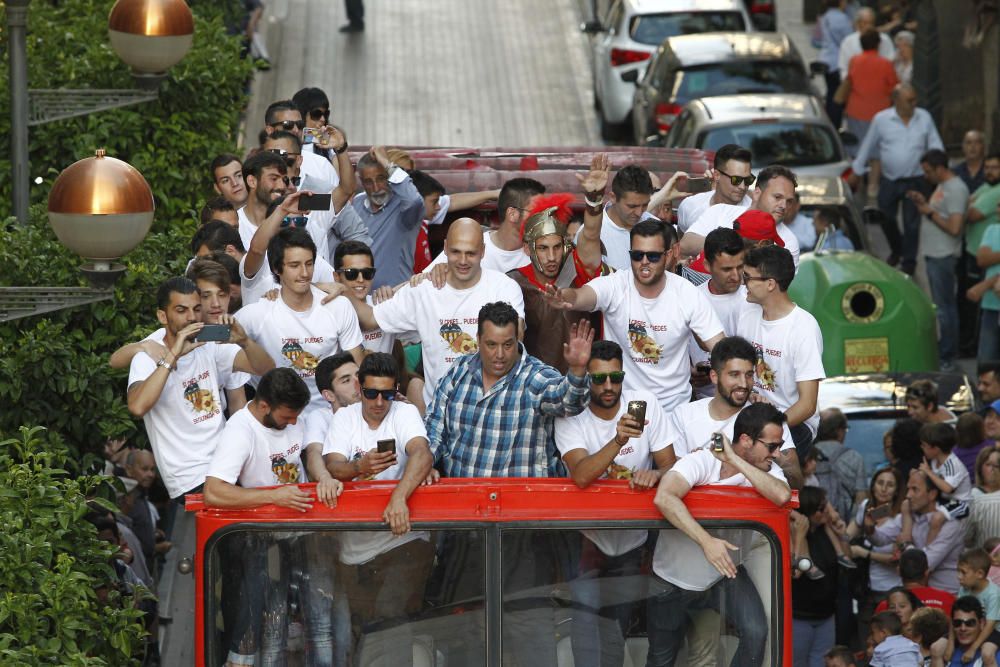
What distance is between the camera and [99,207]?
891cm

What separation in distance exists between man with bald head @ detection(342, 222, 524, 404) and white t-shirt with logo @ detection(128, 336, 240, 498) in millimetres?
1036

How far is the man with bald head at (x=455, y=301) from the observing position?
31.3ft

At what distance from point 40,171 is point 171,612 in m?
3.40

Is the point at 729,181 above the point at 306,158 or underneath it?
above

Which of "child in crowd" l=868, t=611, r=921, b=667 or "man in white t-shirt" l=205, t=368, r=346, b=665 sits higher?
"man in white t-shirt" l=205, t=368, r=346, b=665

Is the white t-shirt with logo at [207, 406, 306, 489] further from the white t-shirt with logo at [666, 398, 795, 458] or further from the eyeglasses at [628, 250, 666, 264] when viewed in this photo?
the eyeglasses at [628, 250, 666, 264]

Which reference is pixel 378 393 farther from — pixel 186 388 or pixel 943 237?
pixel 943 237

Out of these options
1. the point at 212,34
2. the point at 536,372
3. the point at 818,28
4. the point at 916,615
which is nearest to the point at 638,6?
the point at 818,28

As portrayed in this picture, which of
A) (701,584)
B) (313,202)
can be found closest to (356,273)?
(313,202)

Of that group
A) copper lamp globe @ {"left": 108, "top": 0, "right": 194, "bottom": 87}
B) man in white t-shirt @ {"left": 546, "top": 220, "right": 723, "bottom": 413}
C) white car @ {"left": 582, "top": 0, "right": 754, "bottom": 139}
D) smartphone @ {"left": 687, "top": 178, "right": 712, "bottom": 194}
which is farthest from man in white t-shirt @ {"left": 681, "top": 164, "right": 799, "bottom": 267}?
white car @ {"left": 582, "top": 0, "right": 754, "bottom": 139}

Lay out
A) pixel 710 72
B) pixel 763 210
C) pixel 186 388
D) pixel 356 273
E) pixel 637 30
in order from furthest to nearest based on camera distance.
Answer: pixel 637 30 → pixel 710 72 → pixel 763 210 → pixel 356 273 → pixel 186 388

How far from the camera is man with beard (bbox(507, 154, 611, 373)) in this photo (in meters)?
9.66

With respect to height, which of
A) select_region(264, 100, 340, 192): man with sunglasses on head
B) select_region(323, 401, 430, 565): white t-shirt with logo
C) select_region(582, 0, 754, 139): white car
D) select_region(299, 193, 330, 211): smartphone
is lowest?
Answer: select_region(582, 0, 754, 139): white car

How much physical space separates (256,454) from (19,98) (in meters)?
3.63
